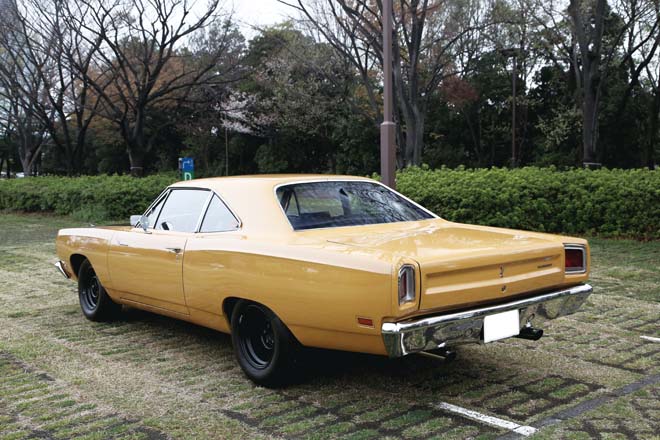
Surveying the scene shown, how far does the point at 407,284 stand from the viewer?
12.0 feet

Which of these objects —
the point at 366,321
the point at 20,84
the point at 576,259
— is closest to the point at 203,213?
the point at 366,321

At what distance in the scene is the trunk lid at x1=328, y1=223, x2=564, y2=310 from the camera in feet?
12.4

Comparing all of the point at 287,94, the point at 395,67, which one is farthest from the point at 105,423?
the point at 287,94

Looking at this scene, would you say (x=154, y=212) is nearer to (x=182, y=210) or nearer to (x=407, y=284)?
(x=182, y=210)

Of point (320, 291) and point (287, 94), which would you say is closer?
point (320, 291)

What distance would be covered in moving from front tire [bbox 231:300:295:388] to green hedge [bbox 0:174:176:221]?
50.2 feet

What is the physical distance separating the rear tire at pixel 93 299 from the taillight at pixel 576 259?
400cm

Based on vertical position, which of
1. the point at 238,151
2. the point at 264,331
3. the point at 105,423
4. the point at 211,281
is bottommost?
the point at 105,423

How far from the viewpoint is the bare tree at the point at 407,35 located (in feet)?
53.1

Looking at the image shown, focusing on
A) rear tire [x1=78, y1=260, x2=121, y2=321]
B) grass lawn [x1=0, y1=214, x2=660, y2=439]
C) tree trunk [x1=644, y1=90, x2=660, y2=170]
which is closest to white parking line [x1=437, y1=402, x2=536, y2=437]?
grass lawn [x1=0, y1=214, x2=660, y2=439]

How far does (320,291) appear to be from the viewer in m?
3.91

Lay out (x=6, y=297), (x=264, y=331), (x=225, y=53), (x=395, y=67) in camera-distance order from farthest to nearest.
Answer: (x=225, y=53)
(x=395, y=67)
(x=6, y=297)
(x=264, y=331)

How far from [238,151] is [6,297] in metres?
35.7

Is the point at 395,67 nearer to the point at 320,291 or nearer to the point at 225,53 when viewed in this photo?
the point at 225,53
